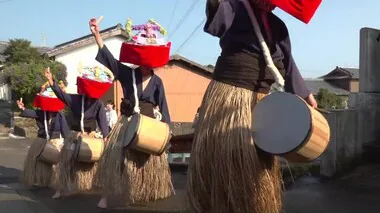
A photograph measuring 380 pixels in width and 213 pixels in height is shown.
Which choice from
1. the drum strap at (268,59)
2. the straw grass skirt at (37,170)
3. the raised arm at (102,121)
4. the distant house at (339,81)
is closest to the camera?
the drum strap at (268,59)

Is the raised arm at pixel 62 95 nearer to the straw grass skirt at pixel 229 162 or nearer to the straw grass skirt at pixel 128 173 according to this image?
the straw grass skirt at pixel 128 173

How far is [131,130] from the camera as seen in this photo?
5.01 meters

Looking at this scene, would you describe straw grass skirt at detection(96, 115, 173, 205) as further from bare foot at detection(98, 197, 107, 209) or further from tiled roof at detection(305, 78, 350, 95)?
tiled roof at detection(305, 78, 350, 95)

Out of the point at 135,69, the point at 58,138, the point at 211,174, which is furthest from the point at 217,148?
the point at 58,138

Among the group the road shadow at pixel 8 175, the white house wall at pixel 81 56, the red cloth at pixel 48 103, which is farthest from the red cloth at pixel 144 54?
the white house wall at pixel 81 56

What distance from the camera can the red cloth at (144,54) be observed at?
546 centimetres

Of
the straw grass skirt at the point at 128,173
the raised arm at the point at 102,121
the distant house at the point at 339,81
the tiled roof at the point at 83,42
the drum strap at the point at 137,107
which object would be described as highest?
the tiled roof at the point at 83,42

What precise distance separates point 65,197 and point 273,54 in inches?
147

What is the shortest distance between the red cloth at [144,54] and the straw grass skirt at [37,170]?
2.78 metres

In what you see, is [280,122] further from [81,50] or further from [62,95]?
[81,50]

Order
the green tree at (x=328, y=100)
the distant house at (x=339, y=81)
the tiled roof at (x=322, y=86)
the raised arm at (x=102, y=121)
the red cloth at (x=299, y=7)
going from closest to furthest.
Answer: the red cloth at (x=299, y=7)
the raised arm at (x=102, y=121)
the green tree at (x=328, y=100)
the tiled roof at (x=322, y=86)
the distant house at (x=339, y=81)

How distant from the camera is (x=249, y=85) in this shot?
3.49 m

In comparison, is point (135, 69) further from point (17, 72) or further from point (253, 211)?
point (17, 72)

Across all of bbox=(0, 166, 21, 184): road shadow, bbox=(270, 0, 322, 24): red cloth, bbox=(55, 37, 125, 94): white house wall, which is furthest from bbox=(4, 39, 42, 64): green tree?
bbox=(270, 0, 322, 24): red cloth
